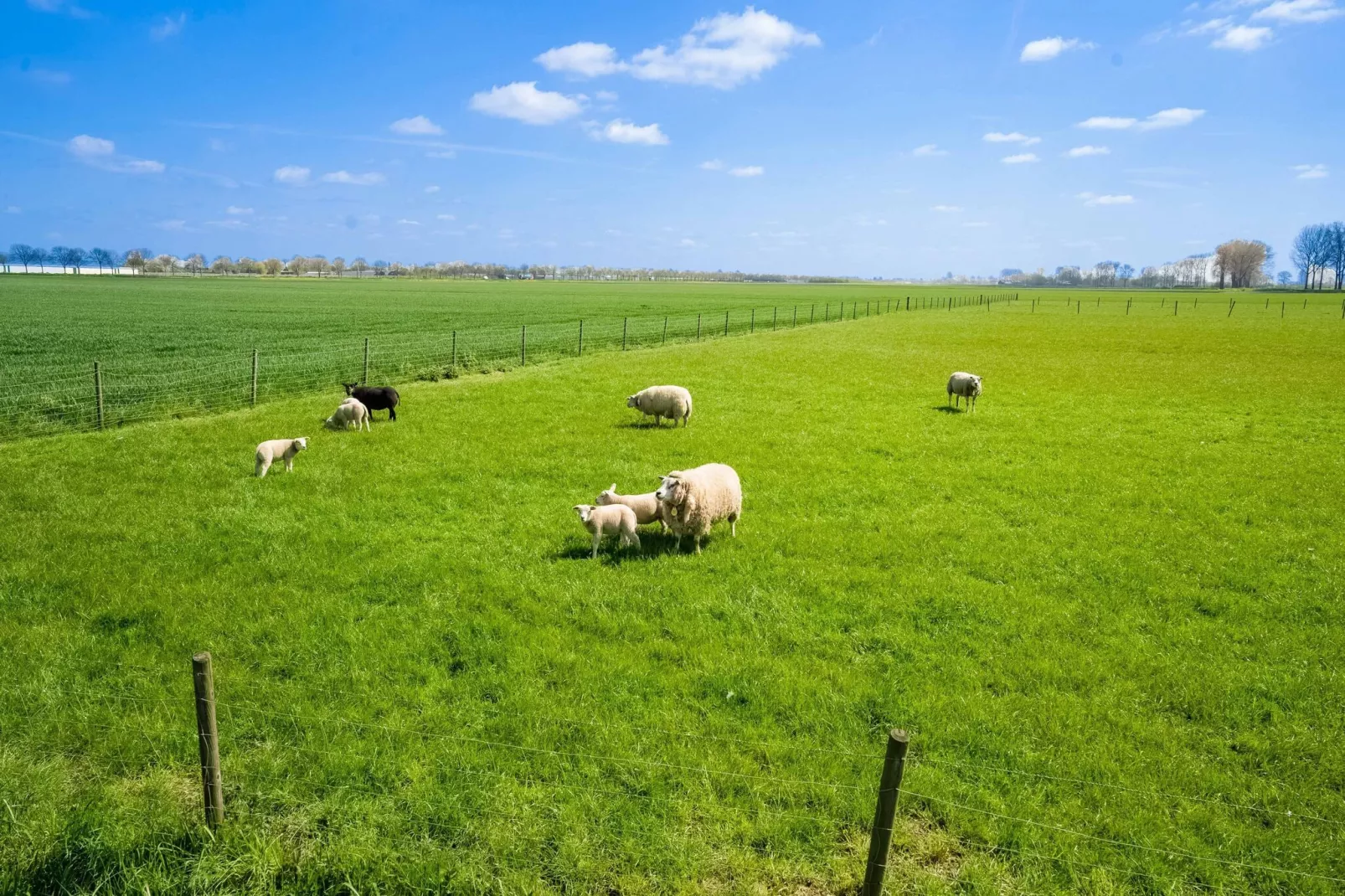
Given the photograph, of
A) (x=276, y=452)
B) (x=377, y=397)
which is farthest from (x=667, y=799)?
(x=377, y=397)

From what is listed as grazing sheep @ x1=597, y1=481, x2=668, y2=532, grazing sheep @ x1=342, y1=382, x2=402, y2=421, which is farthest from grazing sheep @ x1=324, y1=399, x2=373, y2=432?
grazing sheep @ x1=597, y1=481, x2=668, y2=532

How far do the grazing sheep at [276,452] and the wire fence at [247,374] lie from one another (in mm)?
7109

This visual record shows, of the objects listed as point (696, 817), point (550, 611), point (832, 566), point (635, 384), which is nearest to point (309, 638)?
point (550, 611)

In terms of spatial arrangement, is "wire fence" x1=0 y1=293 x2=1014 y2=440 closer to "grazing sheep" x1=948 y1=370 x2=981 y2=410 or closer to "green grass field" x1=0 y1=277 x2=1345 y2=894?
"green grass field" x1=0 y1=277 x2=1345 y2=894

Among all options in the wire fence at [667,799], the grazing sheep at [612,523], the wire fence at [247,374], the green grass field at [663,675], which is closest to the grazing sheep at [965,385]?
the green grass field at [663,675]

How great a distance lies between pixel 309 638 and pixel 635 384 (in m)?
17.6

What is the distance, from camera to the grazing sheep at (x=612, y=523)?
32.3 feet

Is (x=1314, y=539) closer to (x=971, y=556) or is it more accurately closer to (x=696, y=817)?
(x=971, y=556)

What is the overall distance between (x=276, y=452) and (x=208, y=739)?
10.0 m

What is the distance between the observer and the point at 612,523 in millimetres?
10062

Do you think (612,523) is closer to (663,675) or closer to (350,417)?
(663,675)

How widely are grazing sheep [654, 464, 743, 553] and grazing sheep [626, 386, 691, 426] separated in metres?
7.48

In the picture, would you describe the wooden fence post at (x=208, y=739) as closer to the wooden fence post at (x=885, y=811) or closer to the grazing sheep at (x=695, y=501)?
the wooden fence post at (x=885, y=811)

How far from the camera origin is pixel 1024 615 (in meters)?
8.35
